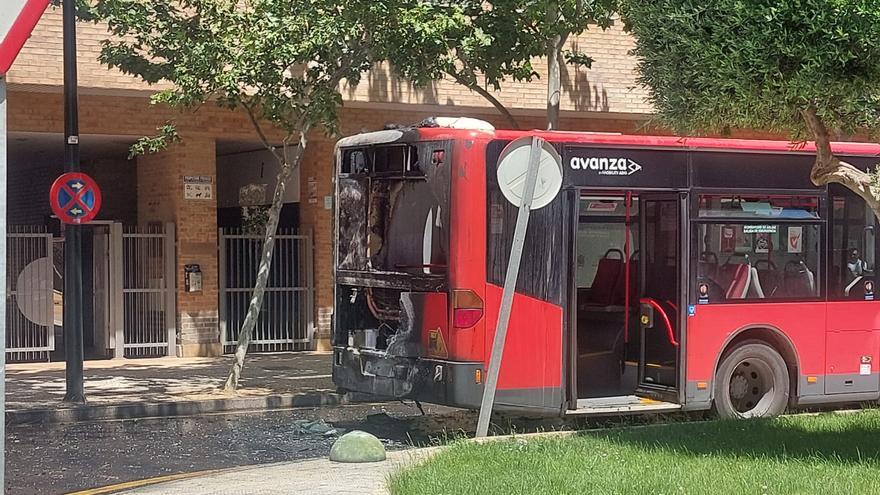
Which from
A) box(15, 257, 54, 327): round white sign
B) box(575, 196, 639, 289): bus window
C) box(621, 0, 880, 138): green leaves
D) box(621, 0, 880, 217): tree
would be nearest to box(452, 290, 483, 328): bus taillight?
box(575, 196, 639, 289): bus window

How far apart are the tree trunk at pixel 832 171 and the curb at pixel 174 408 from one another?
7.23 m

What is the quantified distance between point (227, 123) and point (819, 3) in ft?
45.4

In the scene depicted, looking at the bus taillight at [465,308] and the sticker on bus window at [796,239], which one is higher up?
the sticker on bus window at [796,239]

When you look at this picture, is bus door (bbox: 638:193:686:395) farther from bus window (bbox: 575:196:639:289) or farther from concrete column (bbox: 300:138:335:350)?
concrete column (bbox: 300:138:335:350)

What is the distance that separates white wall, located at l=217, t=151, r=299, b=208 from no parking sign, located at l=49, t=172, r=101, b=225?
732 centimetres

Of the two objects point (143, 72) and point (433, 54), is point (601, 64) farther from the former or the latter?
point (143, 72)

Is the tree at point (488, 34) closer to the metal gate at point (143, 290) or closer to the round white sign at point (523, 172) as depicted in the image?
the round white sign at point (523, 172)

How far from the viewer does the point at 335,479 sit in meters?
8.73

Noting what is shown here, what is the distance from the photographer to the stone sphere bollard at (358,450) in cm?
955

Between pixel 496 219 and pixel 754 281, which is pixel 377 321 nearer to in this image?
pixel 496 219

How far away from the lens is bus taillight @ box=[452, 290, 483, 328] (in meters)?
11.2

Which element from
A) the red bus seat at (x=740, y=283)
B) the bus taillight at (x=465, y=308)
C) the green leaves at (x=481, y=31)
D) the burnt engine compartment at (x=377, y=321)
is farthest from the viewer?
the green leaves at (x=481, y=31)

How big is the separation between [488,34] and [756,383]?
20.1 feet

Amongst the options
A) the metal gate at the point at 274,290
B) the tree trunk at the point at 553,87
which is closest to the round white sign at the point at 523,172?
the tree trunk at the point at 553,87
